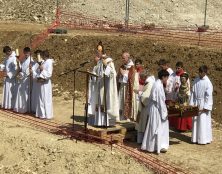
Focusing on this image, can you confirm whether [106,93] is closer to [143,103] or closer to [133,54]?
[143,103]

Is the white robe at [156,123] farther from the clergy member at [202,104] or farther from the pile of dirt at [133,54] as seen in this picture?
the pile of dirt at [133,54]

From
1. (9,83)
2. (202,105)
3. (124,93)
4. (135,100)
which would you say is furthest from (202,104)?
(9,83)

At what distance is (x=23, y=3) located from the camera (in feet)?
119

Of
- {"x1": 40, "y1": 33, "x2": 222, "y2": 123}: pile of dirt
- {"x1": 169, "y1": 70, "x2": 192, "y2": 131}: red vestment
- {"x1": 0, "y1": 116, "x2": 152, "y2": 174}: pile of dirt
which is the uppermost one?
{"x1": 40, "y1": 33, "x2": 222, "y2": 123}: pile of dirt

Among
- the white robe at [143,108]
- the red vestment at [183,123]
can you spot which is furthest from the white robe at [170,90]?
the white robe at [143,108]

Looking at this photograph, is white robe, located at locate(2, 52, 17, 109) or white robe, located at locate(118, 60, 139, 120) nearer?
white robe, located at locate(118, 60, 139, 120)

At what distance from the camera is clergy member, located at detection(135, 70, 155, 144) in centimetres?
1340

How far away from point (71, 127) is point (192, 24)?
2187cm

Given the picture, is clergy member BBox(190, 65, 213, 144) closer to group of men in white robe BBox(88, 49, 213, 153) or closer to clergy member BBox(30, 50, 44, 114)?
group of men in white robe BBox(88, 49, 213, 153)

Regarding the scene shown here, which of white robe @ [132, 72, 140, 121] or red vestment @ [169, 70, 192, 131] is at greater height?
white robe @ [132, 72, 140, 121]

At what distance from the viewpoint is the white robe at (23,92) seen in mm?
16734

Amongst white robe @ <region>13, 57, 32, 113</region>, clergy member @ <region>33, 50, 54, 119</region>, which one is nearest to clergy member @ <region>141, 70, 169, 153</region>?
clergy member @ <region>33, 50, 54, 119</region>

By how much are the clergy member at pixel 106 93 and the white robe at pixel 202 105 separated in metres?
2.00

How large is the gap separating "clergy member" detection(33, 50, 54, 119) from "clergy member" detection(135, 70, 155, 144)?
3.24 metres
